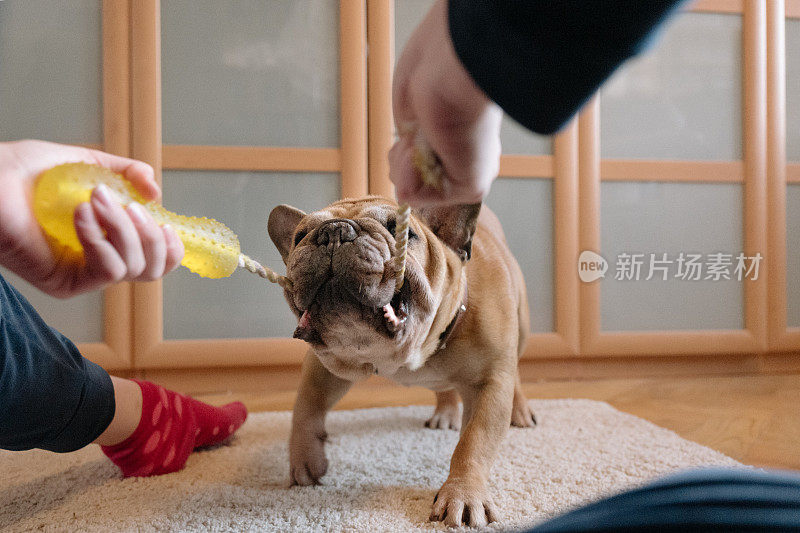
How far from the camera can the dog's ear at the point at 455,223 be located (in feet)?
3.08

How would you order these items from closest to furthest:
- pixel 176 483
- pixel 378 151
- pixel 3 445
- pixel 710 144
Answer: pixel 3 445 → pixel 176 483 → pixel 378 151 → pixel 710 144

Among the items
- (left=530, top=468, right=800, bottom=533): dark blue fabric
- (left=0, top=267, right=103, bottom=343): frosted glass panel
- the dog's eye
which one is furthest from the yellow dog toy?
(left=0, top=267, right=103, bottom=343): frosted glass panel

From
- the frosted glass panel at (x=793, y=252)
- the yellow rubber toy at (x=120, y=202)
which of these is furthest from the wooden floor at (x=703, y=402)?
the yellow rubber toy at (x=120, y=202)

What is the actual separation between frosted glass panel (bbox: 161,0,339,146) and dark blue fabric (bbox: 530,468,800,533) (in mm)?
1678

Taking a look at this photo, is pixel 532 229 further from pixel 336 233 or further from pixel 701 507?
pixel 701 507

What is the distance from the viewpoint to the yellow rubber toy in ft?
1.18

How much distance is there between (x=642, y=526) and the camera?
0.24 metres

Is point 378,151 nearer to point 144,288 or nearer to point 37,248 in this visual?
point 144,288

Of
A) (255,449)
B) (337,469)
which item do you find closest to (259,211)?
(255,449)

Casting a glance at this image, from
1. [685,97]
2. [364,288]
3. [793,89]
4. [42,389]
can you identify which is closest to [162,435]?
[42,389]

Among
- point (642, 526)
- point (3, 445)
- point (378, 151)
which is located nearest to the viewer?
point (642, 526)

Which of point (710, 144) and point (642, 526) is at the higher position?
point (710, 144)

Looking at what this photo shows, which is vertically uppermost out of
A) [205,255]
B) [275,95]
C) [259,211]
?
[275,95]

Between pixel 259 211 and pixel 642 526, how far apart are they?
5.54 feet
